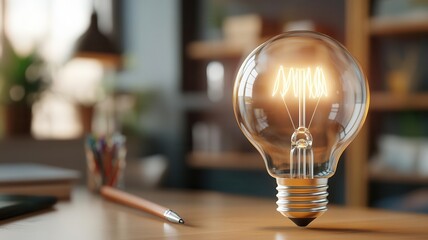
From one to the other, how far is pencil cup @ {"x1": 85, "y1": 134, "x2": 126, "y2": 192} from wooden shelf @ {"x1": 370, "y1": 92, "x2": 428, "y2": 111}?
2037 mm

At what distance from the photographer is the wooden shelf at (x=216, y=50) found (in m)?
4.35

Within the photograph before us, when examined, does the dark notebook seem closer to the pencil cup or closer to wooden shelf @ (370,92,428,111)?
the pencil cup

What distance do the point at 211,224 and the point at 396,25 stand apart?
2708 mm

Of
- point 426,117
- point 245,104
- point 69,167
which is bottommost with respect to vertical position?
point 69,167

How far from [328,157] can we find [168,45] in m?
3.80

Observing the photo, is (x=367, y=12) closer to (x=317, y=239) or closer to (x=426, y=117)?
(x=426, y=117)

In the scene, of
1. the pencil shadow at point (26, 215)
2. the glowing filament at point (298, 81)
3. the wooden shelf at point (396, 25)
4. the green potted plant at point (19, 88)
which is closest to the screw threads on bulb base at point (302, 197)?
the glowing filament at point (298, 81)

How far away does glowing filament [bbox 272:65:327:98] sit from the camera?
1119 mm

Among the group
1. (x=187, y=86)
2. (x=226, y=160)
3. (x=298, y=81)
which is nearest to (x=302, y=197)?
(x=298, y=81)

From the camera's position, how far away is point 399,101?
3.63m

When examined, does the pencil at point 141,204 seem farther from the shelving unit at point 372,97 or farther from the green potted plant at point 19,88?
the green potted plant at point 19,88

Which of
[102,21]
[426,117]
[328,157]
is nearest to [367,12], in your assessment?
[426,117]

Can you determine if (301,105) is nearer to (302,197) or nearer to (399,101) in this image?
(302,197)

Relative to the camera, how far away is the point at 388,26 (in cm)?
366
